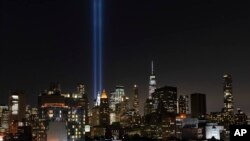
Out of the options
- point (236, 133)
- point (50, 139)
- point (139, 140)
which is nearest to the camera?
point (236, 133)

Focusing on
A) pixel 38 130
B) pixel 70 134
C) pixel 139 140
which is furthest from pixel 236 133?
pixel 38 130

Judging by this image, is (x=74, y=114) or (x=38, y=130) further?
(x=74, y=114)

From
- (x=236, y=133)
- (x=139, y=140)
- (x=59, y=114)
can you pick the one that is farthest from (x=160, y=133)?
(x=236, y=133)

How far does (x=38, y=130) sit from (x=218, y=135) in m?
64.2

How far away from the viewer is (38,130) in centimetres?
17200

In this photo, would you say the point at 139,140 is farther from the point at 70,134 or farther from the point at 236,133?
the point at 236,133

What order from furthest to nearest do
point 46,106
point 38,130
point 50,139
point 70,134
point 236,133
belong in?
point 46,106 < point 38,130 < point 70,134 < point 50,139 < point 236,133

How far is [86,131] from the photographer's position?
192 meters

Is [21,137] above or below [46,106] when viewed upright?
below

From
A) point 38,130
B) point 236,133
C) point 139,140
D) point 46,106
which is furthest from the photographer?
point 46,106

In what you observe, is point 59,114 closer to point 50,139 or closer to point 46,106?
point 46,106

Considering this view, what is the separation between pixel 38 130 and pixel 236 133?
16436 cm

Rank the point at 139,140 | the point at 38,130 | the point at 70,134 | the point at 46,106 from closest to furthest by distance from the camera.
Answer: the point at 139,140, the point at 70,134, the point at 38,130, the point at 46,106

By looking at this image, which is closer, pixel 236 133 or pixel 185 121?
pixel 236 133
